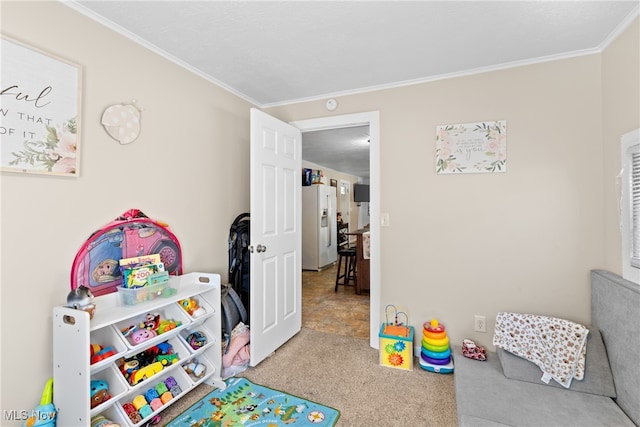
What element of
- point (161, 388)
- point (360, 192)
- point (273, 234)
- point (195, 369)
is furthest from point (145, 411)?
point (360, 192)

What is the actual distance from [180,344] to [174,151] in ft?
4.41

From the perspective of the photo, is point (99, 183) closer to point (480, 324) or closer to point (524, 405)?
point (524, 405)

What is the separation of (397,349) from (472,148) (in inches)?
67.0

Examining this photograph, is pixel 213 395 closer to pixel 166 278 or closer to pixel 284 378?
pixel 284 378

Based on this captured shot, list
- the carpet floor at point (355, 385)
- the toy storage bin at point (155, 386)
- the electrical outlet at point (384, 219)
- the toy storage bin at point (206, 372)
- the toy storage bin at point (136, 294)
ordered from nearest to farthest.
→ the toy storage bin at point (155, 386) < the toy storage bin at point (136, 294) < the carpet floor at point (355, 385) < the toy storage bin at point (206, 372) < the electrical outlet at point (384, 219)

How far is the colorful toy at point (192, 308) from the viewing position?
78.4 inches

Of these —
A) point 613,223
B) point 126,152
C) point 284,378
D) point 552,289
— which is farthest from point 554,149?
point 126,152

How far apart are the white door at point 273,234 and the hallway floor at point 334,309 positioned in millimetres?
411

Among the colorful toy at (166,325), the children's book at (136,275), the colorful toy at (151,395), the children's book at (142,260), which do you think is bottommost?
the colorful toy at (151,395)

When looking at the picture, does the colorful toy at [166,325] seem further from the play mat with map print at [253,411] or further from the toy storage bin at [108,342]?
the play mat with map print at [253,411]

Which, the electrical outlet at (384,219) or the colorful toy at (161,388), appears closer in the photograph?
the colorful toy at (161,388)

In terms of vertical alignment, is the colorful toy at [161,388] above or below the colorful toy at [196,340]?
below

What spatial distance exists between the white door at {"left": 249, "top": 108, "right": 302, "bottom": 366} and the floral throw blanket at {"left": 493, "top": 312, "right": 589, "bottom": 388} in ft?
5.60

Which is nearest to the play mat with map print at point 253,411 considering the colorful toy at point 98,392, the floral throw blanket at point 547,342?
the colorful toy at point 98,392
